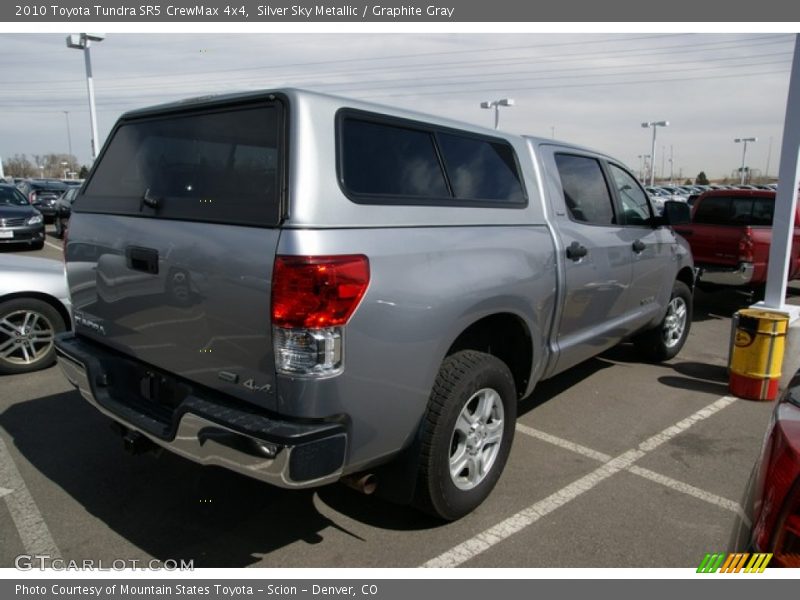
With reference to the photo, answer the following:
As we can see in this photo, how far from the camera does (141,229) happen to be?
9.11 feet

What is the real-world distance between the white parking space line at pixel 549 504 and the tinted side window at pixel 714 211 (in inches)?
218

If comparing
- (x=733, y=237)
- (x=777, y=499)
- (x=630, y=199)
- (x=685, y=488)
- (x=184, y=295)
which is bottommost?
(x=685, y=488)

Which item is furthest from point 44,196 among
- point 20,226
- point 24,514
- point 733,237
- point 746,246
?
point 746,246

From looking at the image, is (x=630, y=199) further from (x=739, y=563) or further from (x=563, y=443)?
(x=739, y=563)

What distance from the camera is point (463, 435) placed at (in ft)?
9.98

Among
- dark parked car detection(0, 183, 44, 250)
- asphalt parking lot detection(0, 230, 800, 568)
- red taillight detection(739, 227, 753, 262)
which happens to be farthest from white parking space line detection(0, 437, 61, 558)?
dark parked car detection(0, 183, 44, 250)

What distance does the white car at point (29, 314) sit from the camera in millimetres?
5227

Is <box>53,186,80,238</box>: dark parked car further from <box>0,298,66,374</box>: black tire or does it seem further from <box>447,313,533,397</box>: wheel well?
<box>447,313,533,397</box>: wheel well

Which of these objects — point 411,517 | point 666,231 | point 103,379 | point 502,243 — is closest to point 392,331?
point 502,243

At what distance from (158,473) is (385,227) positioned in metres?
2.23

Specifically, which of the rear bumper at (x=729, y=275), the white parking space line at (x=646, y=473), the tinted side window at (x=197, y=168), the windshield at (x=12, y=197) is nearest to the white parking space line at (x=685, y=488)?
the white parking space line at (x=646, y=473)

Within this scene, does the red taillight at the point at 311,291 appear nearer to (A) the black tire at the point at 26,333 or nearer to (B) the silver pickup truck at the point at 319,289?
(B) the silver pickup truck at the point at 319,289

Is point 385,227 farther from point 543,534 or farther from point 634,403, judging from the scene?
point 634,403

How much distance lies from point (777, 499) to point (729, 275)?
25.8 feet
